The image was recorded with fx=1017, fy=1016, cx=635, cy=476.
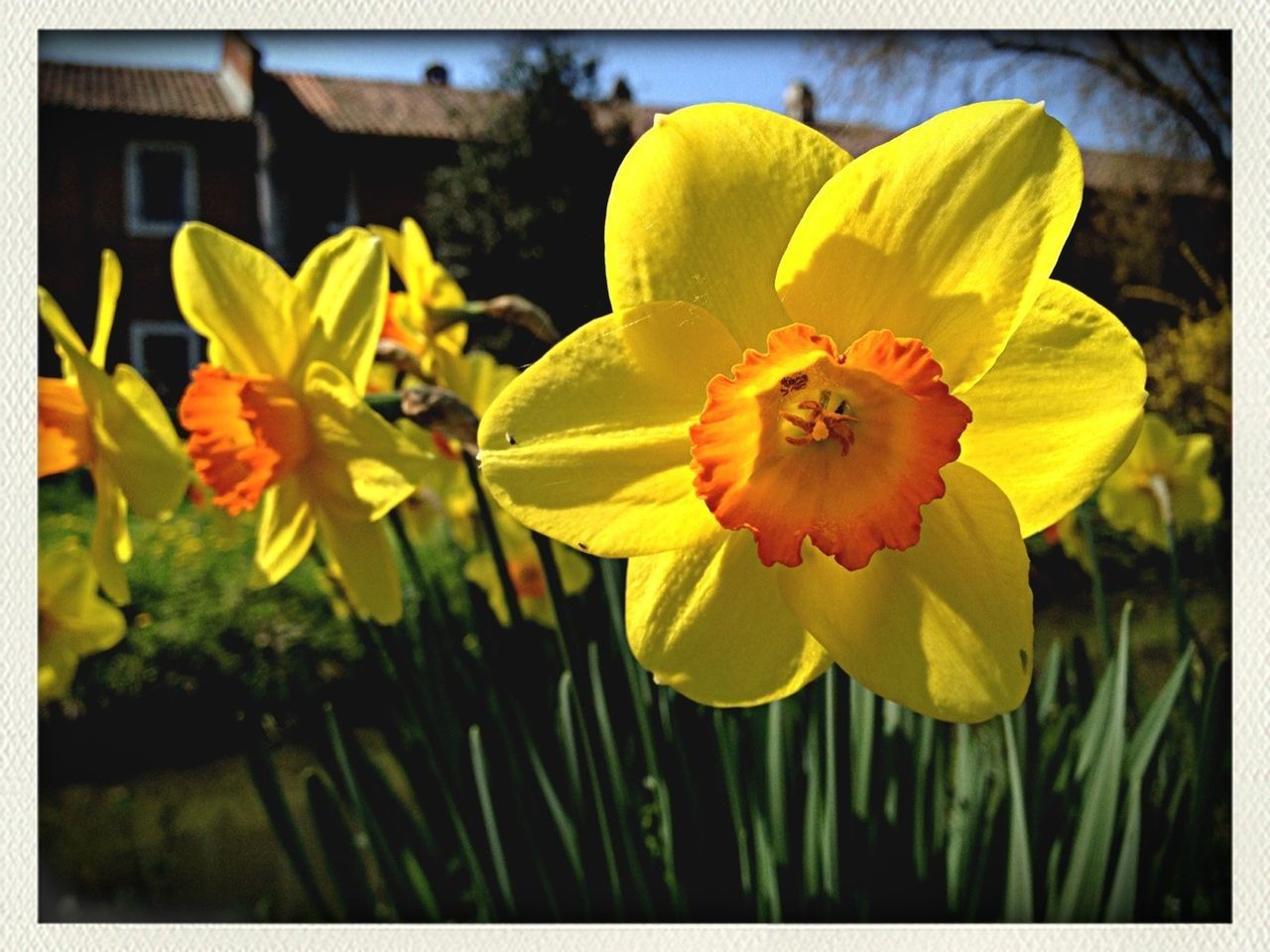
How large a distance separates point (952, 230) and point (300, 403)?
0.75 m

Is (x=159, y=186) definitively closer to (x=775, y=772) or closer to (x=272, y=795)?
(x=272, y=795)

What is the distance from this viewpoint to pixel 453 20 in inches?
62.7

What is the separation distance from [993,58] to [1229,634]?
97cm

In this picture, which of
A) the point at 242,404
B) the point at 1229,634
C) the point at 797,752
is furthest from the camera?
the point at 1229,634

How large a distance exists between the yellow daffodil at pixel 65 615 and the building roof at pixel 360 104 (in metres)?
0.73

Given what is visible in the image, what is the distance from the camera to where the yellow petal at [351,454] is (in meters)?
1.13

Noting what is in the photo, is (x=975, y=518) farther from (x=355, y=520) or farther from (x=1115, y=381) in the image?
(x=355, y=520)

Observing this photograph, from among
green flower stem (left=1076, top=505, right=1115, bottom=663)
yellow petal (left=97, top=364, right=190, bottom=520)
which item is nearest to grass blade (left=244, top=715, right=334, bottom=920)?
yellow petal (left=97, top=364, right=190, bottom=520)

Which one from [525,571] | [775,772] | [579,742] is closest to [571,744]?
[579,742]

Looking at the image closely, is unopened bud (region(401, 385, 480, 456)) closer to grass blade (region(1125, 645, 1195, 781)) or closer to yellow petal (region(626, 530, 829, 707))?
yellow petal (region(626, 530, 829, 707))

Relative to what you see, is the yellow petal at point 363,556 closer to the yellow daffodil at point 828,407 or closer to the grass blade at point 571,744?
the grass blade at point 571,744

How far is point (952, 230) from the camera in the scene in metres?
0.86

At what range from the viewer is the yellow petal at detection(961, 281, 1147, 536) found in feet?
2.75

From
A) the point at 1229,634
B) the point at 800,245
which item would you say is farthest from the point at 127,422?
the point at 1229,634
